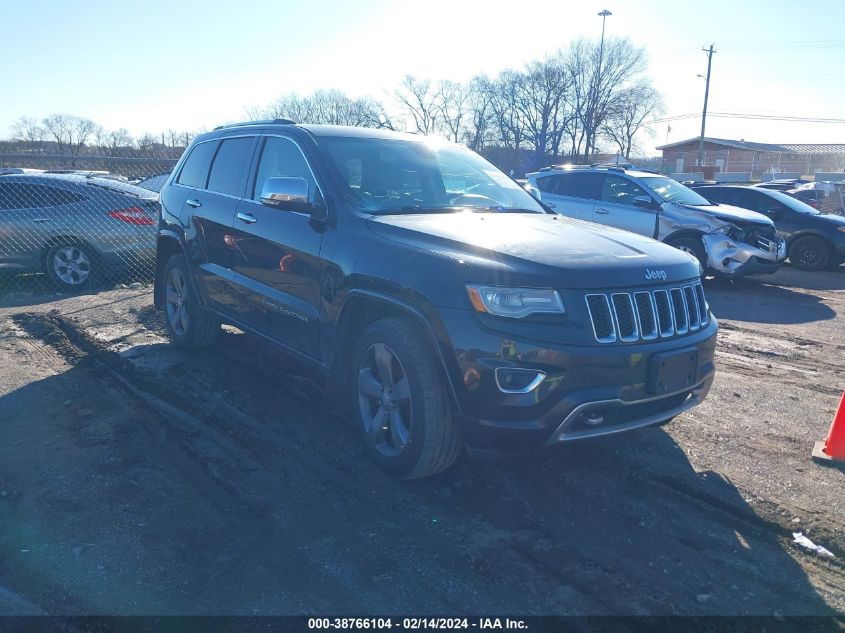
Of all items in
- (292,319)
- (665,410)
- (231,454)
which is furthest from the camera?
(292,319)

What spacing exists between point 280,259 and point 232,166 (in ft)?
4.45

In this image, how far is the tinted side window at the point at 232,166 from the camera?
17.3 feet

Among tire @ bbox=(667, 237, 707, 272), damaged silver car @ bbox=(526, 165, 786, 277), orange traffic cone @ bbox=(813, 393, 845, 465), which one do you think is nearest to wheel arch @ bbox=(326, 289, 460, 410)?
orange traffic cone @ bbox=(813, 393, 845, 465)

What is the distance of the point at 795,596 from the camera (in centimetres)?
290

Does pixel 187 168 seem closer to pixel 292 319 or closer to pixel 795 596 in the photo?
pixel 292 319

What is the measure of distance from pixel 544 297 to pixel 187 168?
4318 millimetres

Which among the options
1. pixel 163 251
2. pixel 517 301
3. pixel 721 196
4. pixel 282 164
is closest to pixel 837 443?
pixel 517 301

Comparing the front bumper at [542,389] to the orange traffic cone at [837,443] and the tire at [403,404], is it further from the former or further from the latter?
the orange traffic cone at [837,443]

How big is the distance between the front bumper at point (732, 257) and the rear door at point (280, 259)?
7793 millimetres

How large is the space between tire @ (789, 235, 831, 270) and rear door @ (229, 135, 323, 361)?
38.6 feet

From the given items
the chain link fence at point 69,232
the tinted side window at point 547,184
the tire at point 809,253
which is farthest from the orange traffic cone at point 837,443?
the tire at point 809,253

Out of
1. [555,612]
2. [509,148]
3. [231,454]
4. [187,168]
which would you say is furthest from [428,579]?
[509,148]

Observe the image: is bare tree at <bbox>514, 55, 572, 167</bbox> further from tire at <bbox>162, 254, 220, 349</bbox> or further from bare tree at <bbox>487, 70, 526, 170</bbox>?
tire at <bbox>162, 254, 220, 349</bbox>

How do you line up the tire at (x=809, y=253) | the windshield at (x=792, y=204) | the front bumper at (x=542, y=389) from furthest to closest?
1. the windshield at (x=792, y=204)
2. the tire at (x=809, y=253)
3. the front bumper at (x=542, y=389)
